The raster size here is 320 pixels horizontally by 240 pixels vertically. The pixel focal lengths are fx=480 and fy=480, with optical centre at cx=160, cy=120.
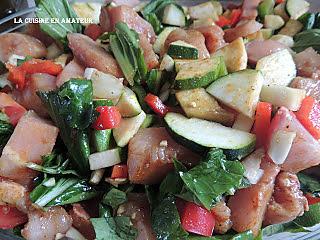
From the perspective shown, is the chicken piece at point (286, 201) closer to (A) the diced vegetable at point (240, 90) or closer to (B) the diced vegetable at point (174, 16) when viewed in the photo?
(A) the diced vegetable at point (240, 90)

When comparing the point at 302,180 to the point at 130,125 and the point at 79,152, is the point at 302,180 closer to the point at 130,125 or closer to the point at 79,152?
the point at 130,125

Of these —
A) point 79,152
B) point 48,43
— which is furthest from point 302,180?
point 48,43

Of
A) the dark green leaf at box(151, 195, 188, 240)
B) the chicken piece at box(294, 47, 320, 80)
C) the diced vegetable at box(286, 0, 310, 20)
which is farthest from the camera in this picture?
the diced vegetable at box(286, 0, 310, 20)

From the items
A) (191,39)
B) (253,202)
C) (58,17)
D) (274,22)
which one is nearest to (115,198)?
(253,202)

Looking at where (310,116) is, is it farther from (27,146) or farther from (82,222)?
(27,146)

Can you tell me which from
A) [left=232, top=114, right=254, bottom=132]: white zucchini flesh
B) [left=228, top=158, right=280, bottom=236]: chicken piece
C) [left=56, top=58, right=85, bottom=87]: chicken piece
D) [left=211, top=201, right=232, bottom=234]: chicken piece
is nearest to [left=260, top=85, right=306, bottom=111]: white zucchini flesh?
[left=232, top=114, right=254, bottom=132]: white zucchini flesh

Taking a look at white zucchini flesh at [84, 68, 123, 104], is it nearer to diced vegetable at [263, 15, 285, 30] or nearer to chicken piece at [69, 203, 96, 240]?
chicken piece at [69, 203, 96, 240]
